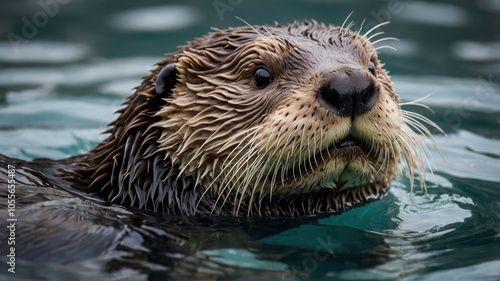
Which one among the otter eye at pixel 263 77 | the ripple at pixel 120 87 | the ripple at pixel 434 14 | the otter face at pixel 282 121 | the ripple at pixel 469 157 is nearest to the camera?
the otter face at pixel 282 121

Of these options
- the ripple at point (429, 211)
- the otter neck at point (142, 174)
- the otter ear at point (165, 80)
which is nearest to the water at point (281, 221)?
the ripple at point (429, 211)

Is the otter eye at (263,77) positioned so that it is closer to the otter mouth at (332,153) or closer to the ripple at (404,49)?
the otter mouth at (332,153)

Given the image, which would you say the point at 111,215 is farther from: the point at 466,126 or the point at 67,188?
the point at 466,126

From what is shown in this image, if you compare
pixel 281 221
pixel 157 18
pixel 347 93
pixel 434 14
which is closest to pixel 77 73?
pixel 157 18

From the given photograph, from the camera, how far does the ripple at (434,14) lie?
43.4ft

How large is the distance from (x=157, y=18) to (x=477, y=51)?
16.7ft

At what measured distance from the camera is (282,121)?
5.67 meters

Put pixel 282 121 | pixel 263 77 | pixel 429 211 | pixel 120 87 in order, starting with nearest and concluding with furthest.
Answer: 1. pixel 282 121
2. pixel 263 77
3. pixel 429 211
4. pixel 120 87

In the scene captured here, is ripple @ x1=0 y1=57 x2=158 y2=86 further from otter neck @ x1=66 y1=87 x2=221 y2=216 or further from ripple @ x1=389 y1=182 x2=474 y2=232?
ripple @ x1=389 y1=182 x2=474 y2=232

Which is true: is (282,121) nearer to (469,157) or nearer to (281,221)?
(281,221)

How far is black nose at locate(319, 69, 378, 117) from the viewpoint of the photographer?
17.9ft

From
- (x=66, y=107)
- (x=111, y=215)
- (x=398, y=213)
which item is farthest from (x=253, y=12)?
(x=111, y=215)

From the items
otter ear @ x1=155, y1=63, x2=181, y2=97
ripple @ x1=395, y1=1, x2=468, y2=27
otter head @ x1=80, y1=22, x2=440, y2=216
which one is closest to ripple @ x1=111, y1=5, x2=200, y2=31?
ripple @ x1=395, y1=1, x2=468, y2=27

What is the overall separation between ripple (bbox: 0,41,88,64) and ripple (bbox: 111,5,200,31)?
1.05 meters
